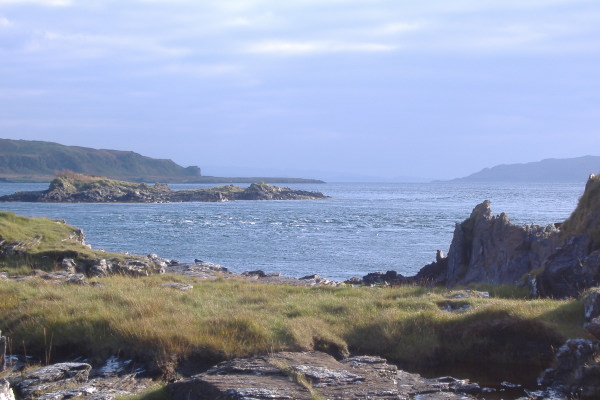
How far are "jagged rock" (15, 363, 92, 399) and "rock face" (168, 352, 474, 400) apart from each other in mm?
1953

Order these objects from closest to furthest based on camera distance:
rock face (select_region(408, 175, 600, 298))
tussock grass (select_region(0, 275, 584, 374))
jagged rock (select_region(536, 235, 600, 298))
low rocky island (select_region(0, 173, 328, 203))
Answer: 1. tussock grass (select_region(0, 275, 584, 374))
2. jagged rock (select_region(536, 235, 600, 298))
3. rock face (select_region(408, 175, 600, 298))
4. low rocky island (select_region(0, 173, 328, 203))

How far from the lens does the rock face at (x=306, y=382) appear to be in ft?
32.5

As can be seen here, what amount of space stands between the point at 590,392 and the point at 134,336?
8.34 m

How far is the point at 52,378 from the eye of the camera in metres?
11.0

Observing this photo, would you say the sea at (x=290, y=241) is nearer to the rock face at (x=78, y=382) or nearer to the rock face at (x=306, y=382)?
the rock face at (x=306, y=382)

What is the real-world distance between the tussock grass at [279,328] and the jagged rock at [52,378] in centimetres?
114

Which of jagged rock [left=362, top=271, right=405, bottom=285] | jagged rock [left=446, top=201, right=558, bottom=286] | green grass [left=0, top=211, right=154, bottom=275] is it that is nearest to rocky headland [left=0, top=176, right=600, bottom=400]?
jagged rock [left=446, top=201, right=558, bottom=286]

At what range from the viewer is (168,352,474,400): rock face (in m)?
9.90

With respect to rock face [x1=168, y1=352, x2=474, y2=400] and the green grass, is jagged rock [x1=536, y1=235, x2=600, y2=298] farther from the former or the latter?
the green grass

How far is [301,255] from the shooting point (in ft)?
148

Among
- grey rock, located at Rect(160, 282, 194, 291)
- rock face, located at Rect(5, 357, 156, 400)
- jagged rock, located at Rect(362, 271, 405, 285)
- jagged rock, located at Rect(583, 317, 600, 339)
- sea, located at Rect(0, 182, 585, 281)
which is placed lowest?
sea, located at Rect(0, 182, 585, 281)

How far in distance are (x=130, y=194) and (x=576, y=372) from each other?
137m

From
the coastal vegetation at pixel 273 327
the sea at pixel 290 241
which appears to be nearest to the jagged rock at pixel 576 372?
the coastal vegetation at pixel 273 327

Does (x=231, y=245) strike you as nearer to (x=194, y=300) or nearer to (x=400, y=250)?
(x=400, y=250)
